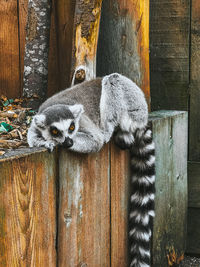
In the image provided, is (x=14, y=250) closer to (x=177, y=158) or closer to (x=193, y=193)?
(x=177, y=158)

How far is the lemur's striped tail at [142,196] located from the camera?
2.91 metres

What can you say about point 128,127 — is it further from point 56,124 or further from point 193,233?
point 193,233

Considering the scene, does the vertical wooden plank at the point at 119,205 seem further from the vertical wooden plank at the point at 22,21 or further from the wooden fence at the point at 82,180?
the vertical wooden plank at the point at 22,21

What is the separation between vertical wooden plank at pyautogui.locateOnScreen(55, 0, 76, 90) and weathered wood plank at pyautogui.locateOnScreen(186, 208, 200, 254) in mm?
2064

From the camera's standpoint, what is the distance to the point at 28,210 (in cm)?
204

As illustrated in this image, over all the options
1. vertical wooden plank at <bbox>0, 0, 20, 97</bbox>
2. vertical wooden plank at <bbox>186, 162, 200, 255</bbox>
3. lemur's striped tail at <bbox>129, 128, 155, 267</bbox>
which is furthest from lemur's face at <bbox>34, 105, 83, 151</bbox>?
vertical wooden plank at <bbox>186, 162, 200, 255</bbox>

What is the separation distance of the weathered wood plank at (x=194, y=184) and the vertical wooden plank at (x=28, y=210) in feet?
6.99

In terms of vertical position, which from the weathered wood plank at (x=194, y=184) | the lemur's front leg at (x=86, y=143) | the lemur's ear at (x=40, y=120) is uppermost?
the lemur's ear at (x=40, y=120)

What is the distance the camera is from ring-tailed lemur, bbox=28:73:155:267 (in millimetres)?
2883

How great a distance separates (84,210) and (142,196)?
2.12 feet

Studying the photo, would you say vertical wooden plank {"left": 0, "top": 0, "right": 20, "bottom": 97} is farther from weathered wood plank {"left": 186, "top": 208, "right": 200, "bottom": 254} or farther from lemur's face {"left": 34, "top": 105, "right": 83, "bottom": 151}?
weathered wood plank {"left": 186, "top": 208, "right": 200, "bottom": 254}

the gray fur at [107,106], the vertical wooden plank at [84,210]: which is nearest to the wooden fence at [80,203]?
the vertical wooden plank at [84,210]

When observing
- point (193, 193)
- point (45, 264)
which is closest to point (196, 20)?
point (193, 193)

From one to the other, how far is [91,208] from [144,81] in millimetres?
1442
